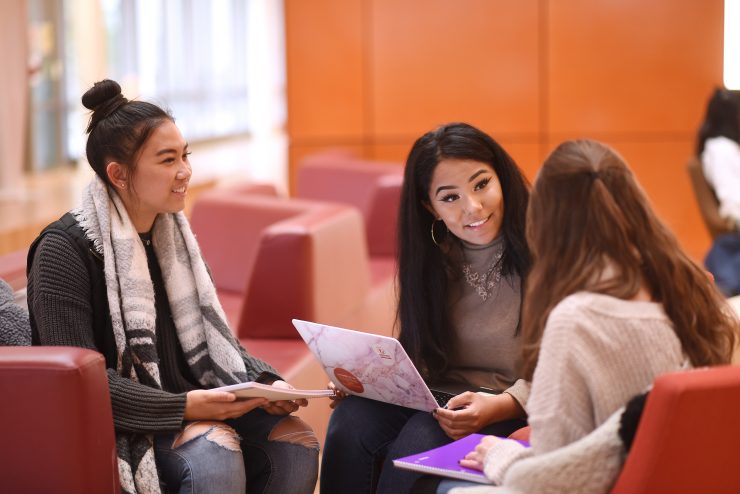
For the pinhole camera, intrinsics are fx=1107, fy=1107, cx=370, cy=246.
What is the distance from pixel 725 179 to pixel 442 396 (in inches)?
145

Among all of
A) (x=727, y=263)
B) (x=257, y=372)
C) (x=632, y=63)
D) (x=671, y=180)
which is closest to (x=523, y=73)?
(x=632, y=63)

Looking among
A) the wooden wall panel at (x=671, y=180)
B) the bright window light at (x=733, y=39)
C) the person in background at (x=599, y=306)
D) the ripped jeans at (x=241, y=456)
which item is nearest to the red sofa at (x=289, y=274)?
the ripped jeans at (x=241, y=456)

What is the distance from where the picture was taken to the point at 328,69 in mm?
7016

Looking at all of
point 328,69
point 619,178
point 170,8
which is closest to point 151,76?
point 170,8

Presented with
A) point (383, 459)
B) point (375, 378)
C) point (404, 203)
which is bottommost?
point (383, 459)

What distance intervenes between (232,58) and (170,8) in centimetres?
295

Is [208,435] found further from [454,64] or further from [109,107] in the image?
[454,64]

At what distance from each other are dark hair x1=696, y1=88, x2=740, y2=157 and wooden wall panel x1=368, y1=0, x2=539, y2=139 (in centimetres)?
122

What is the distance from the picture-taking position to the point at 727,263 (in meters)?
5.76

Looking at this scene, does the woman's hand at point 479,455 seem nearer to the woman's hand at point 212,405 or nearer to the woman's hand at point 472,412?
the woman's hand at point 472,412

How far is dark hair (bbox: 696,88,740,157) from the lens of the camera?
6020 millimetres

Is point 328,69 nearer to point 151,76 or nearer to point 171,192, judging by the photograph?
point 171,192

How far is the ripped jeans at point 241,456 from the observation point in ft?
7.91

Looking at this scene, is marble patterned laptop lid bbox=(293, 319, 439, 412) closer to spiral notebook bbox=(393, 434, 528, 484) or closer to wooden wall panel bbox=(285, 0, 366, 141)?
spiral notebook bbox=(393, 434, 528, 484)
